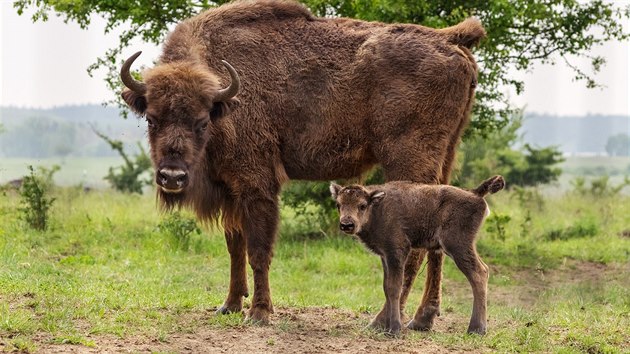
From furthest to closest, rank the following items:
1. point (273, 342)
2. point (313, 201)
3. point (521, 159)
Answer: point (521, 159), point (313, 201), point (273, 342)

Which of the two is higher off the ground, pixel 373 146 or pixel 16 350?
pixel 373 146

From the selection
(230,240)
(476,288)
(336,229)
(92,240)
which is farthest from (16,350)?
(336,229)

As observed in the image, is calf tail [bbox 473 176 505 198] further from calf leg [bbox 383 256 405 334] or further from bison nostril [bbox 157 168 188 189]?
bison nostril [bbox 157 168 188 189]

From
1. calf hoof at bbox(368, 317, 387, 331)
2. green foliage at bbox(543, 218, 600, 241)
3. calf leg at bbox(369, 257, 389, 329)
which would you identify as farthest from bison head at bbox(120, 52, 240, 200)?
green foliage at bbox(543, 218, 600, 241)

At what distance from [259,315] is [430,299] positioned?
1.57 metres

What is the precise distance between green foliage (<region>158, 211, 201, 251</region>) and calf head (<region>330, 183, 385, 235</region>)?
552 cm

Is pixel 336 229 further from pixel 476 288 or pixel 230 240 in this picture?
pixel 476 288

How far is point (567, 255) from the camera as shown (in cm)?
1411

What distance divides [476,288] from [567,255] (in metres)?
6.66

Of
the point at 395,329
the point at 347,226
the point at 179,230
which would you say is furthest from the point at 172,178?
the point at 179,230

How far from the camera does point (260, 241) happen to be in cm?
852

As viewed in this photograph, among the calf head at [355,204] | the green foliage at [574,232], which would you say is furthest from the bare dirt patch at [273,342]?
the green foliage at [574,232]

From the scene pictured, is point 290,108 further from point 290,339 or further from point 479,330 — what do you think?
point 479,330

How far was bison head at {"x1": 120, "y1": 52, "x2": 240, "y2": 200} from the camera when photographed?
7.89 meters
